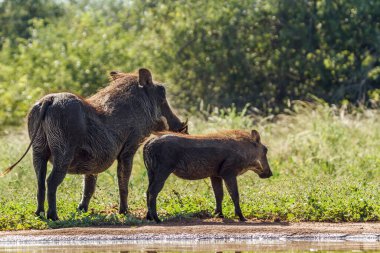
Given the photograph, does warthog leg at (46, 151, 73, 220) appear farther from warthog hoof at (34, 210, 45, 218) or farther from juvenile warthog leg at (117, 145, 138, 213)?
juvenile warthog leg at (117, 145, 138, 213)

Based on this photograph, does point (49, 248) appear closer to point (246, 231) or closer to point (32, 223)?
point (32, 223)

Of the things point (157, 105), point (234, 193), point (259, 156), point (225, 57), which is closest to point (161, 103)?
point (157, 105)

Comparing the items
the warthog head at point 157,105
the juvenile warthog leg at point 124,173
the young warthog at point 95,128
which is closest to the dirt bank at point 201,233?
the young warthog at point 95,128

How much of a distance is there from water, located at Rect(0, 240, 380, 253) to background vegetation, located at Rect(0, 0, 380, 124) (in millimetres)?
13550

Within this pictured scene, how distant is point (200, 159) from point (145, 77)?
1495 millimetres

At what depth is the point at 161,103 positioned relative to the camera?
491 inches

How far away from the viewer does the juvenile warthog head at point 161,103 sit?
40.4 feet

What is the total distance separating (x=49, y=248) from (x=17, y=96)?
46.7 feet

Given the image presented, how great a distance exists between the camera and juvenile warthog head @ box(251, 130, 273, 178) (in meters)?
12.1

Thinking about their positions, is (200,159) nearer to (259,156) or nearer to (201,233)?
(259,156)

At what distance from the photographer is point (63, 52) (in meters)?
24.4

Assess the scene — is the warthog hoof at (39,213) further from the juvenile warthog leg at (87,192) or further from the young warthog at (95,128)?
the juvenile warthog leg at (87,192)

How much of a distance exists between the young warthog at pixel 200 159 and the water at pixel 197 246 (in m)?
1.17

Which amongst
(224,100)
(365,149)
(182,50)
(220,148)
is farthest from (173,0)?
(220,148)
